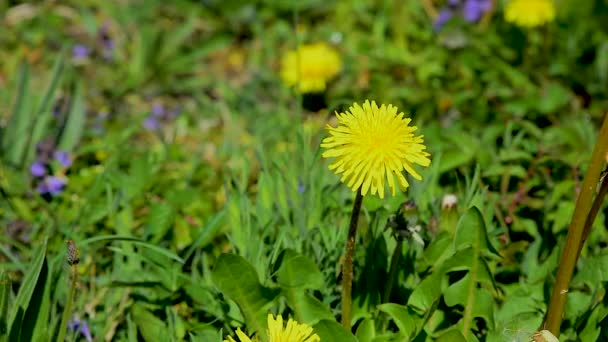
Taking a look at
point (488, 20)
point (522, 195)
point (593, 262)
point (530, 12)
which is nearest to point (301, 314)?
point (593, 262)

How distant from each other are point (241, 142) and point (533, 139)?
976mm

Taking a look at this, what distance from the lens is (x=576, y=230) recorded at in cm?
155

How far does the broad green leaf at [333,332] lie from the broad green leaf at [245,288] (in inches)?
6.4

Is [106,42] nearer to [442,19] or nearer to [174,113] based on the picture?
[174,113]

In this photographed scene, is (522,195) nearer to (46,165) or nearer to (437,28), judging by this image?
(437,28)

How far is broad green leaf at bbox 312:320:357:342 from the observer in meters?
1.64

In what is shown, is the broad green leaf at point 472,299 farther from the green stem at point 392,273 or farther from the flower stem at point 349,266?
the flower stem at point 349,266

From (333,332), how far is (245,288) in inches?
8.4

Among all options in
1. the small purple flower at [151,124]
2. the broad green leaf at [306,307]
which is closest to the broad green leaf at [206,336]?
the broad green leaf at [306,307]

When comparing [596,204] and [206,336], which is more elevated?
[596,204]

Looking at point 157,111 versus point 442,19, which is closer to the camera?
point 157,111

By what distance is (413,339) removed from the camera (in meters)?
1.75

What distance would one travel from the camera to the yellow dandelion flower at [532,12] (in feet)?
9.53

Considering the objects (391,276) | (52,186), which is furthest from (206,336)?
(52,186)
